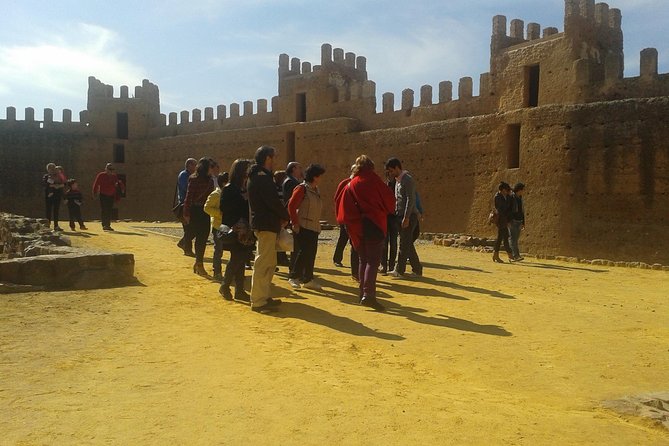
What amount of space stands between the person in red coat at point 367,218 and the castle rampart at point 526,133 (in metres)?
10.4

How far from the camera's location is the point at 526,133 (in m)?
17.6

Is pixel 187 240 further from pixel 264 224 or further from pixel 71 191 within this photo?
pixel 71 191

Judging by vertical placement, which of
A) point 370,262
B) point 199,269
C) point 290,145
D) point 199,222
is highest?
point 290,145

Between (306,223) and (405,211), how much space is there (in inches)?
72.1

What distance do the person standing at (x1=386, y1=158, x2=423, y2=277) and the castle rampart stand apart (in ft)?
27.2

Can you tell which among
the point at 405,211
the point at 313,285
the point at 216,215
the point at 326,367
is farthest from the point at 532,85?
the point at 326,367

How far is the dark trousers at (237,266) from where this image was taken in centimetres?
738

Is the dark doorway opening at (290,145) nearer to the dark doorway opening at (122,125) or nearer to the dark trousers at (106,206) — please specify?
the dark trousers at (106,206)

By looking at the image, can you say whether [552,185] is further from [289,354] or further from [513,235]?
[289,354]

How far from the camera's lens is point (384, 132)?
71.7 ft

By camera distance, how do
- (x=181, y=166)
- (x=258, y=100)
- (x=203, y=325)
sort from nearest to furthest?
(x=203, y=325)
(x=258, y=100)
(x=181, y=166)

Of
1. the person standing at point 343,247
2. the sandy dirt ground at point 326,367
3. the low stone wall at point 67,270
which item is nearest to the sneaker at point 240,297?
the sandy dirt ground at point 326,367

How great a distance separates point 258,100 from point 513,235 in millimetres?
17777

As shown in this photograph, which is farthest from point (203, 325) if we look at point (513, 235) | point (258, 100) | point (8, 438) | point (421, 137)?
point (258, 100)
